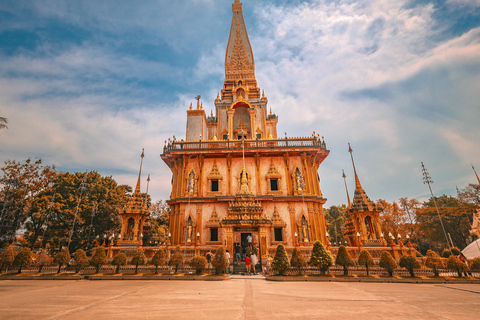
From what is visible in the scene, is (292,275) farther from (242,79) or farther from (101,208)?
(242,79)

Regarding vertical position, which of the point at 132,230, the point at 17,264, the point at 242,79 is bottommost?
the point at 17,264

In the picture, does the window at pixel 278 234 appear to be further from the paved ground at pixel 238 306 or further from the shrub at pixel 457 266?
the paved ground at pixel 238 306

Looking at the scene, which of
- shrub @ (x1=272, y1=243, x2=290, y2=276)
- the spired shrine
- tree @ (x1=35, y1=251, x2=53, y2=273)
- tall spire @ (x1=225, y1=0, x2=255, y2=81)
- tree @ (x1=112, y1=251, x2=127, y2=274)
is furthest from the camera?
tall spire @ (x1=225, y1=0, x2=255, y2=81)

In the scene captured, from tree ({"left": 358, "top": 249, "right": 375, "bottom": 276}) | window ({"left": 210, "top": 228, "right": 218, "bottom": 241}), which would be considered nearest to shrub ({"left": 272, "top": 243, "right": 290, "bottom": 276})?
tree ({"left": 358, "top": 249, "right": 375, "bottom": 276})

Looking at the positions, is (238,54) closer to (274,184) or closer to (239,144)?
(239,144)

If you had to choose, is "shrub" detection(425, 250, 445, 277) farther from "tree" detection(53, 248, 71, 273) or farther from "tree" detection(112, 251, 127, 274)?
"tree" detection(53, 248, 71, 273)

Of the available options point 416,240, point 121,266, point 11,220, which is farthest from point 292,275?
point 416,240

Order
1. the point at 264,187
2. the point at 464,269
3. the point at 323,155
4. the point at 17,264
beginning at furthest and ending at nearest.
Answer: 1. the point at 323,155
2. the point at 264,187
3. the point at 17,264
4. the point at 464,269

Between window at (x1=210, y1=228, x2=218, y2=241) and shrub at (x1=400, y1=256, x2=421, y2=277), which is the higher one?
window at (x1=210, y1=228, x2=218, y2=241)

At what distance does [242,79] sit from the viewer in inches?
1430

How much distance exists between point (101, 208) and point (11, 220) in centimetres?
931

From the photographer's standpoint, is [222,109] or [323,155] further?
[222,109]

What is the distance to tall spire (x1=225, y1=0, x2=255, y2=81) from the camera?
3694 centimetres

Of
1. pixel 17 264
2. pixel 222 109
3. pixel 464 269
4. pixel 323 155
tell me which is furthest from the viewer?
pixel 222 109
